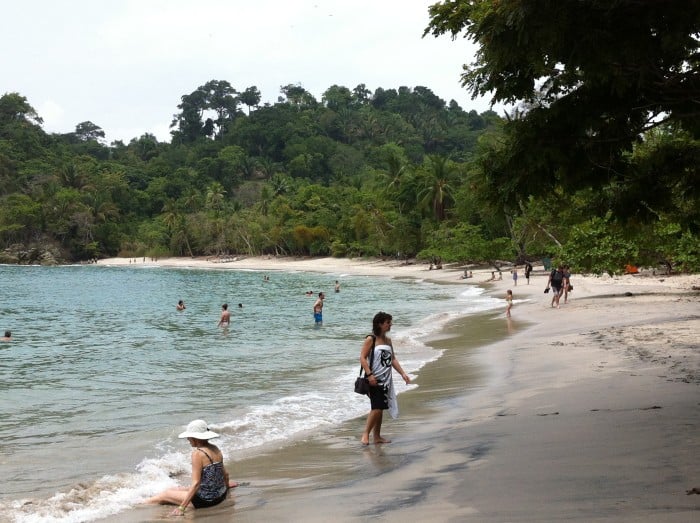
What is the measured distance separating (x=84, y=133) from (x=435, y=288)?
150m

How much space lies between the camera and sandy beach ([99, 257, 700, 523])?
534 centimetres

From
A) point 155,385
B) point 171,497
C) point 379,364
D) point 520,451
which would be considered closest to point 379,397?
point 379,364

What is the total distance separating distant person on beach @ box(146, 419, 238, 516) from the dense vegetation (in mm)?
3696

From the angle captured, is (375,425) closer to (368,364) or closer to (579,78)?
(368,364)

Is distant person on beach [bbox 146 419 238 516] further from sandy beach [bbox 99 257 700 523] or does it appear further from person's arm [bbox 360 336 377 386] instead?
person's arm [bbox 360 336 377 386]

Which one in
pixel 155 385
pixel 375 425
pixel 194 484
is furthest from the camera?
pixel 155 385

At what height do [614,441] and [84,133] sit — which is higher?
[84,133]

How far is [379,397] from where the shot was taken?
27.2 ft

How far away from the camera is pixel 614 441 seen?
696cm

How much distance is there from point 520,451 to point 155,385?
10818 millimetres

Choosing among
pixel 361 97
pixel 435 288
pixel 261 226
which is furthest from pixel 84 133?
pixel 435 288

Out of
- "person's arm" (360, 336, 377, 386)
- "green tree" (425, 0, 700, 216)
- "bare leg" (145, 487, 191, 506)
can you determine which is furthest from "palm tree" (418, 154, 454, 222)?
"bare leg" (145, 487, 191, 506)

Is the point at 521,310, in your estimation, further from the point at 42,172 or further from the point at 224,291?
the point at 42,172

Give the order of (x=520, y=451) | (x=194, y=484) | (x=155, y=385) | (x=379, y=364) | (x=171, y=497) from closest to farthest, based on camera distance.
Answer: (x=194, y=484) → (x=171, y=497) → (x=520, y=451) → (x=379, y=364) → (x=155, y=385)
